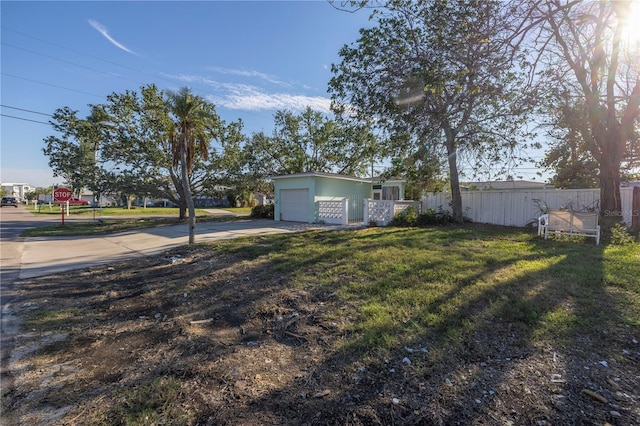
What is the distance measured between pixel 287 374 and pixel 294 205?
647 inches

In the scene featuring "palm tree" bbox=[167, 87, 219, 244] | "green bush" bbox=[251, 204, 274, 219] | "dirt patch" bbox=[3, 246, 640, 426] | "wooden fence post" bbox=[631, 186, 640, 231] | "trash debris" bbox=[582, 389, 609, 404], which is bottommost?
"dirt patch" bbox=[3, 246, 640, 426]

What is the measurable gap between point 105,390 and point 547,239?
35.2 feet

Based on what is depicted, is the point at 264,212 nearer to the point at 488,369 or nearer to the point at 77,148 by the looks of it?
the point at 77,148

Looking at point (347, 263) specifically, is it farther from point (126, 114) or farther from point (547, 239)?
point (126, 114)

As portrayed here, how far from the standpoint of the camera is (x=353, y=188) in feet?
66.8

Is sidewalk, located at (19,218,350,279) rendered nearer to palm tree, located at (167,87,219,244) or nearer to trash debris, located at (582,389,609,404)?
palm tree, located at (167,87,219,244)

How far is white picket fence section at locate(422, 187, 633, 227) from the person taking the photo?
11.5 meters

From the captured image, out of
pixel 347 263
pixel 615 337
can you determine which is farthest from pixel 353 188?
pixel 615 337

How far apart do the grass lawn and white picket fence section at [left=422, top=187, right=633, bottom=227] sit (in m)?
6.43

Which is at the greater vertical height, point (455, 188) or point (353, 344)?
point (455, 188)

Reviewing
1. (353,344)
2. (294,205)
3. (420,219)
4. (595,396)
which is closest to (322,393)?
(353,344)

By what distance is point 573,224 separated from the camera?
9102 mm

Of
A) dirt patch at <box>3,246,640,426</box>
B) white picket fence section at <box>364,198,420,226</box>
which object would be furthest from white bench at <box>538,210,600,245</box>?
dirt patch at <box>3,246,640,426</box>

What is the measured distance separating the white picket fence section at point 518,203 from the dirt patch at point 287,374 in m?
10.7
